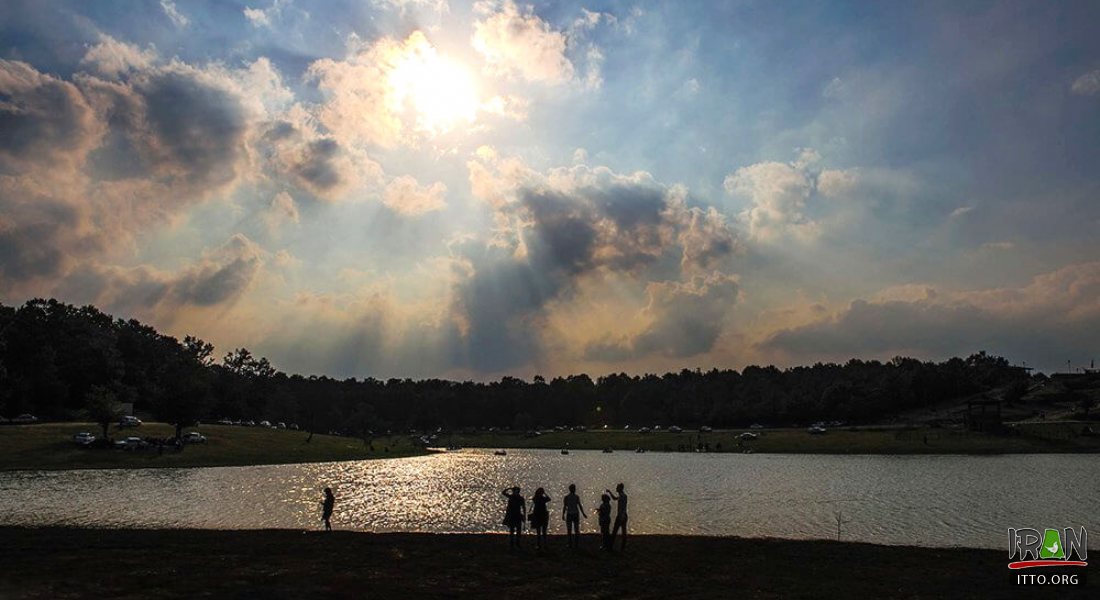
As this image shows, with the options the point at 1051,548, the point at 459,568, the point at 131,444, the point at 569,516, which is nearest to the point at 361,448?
→ the point at 131,444

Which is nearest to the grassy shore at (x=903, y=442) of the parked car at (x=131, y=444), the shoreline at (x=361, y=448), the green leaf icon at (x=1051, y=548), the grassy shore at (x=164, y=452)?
the shoreline at (x=361, y=448)

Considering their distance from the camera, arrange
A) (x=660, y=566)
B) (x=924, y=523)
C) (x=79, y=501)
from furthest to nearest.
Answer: (x=79, y=501) → (x=924, y=523) → (x=660, y=566)

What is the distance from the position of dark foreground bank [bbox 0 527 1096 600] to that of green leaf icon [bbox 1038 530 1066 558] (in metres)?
2.06

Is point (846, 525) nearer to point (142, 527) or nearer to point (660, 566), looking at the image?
point (660, 566)

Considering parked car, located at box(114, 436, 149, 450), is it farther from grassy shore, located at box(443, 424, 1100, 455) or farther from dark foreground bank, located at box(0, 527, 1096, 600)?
grassy shore, located at box(443, 424, 1100, 455)

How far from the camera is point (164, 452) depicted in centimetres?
10156

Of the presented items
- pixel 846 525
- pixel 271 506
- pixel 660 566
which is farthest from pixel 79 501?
pixel 846 525

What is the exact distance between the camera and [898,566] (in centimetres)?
3061

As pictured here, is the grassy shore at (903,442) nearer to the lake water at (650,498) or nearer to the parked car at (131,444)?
the lake water at (650,498)

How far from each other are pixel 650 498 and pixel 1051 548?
110 ft

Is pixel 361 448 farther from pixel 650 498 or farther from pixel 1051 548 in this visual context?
pixel 1051 548

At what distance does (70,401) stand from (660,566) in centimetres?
17073

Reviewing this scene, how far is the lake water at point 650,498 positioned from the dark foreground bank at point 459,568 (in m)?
8.20

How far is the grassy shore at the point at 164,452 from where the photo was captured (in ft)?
291
